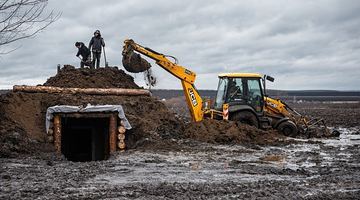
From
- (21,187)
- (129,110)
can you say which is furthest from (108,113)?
(21,187)

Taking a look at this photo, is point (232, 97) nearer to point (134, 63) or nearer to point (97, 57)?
point (134, 63)

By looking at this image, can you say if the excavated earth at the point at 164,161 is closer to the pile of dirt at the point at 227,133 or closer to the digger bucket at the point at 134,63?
the pile of dirt at the point at 227,133

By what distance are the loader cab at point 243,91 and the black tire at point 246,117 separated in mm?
238

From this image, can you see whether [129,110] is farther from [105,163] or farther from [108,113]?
[105,163]

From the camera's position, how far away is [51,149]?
1481 cm

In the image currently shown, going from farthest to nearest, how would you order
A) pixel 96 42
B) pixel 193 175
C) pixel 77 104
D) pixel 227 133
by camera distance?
1. pixel 96 42
2. pixel 227 133
3. pixel 77 104
4. pixel 193 175

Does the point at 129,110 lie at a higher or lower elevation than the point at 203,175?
higher

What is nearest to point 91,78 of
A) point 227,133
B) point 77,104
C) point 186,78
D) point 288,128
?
point 77,104

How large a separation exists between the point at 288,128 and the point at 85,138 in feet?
26.9

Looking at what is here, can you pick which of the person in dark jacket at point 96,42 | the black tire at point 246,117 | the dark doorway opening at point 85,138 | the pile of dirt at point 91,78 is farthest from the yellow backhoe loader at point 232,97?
the dark doorway opening at point 85,138

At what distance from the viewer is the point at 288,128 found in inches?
805

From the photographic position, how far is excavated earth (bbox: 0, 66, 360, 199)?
8953mm

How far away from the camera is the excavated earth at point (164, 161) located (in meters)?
8.95

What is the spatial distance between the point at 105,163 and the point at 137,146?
3.11 metres
